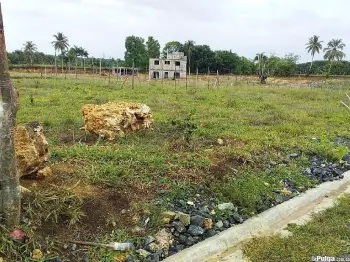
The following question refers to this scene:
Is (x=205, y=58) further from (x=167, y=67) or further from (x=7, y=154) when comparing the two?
(x=7, y=154)

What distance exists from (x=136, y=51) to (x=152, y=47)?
12.2 ft

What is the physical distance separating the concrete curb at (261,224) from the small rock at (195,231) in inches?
3.7

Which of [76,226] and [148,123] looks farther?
[148,123]

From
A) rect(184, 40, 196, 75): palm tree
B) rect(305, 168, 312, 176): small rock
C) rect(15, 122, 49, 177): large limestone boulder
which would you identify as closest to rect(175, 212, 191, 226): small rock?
rect(15, 122, 49, 177): large limestone boulder

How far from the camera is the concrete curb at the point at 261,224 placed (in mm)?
3129

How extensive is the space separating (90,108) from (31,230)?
3.83m

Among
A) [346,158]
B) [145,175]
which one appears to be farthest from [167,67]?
[145,175]

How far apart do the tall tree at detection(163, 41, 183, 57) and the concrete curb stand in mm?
50513

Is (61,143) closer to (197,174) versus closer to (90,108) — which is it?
(90,108)

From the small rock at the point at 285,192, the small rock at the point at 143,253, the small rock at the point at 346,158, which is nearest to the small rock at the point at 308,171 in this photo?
the small rock at the point at 285,192

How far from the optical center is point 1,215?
8.86 ft

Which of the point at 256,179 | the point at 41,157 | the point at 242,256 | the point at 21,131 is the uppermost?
the point at 21,131

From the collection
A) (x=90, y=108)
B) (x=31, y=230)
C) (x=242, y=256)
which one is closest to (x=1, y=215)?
(x=31, y=230)

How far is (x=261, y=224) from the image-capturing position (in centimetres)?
374
